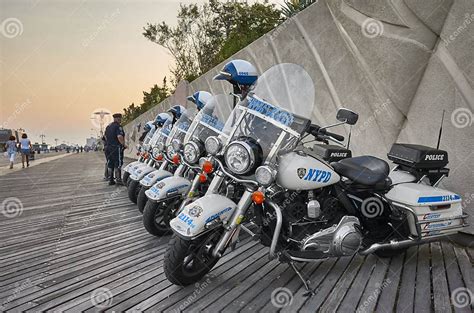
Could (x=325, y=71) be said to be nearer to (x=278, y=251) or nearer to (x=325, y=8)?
(x=325, y=8)

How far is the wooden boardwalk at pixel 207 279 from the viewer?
262 centimetres

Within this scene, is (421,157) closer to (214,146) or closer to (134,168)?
(214,146)

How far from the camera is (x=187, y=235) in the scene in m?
2.51

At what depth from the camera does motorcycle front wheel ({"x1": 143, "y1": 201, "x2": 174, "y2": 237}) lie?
12.9 ft

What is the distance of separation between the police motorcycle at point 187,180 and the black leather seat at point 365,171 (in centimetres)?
127

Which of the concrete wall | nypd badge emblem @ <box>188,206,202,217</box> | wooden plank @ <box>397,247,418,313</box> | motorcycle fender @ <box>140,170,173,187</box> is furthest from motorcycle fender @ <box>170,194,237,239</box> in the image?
the concrete wall

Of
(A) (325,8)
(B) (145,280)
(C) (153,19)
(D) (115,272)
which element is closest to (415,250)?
(B) (145,280)

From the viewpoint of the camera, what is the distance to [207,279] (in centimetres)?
301

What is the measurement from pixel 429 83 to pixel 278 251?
10.7ft

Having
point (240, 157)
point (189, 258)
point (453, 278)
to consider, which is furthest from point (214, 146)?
point (453, 278)

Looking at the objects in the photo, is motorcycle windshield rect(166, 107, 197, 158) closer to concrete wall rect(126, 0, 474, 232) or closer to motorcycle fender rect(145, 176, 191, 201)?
motorcycle fender rect(145, 176, 191, 201)

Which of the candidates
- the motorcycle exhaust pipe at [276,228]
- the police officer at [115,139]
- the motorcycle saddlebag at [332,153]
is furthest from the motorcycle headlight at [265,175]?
the police officer at [115,139]

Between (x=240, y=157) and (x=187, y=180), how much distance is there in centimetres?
159

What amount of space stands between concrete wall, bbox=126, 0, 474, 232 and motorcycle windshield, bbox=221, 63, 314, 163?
2.46 meters
